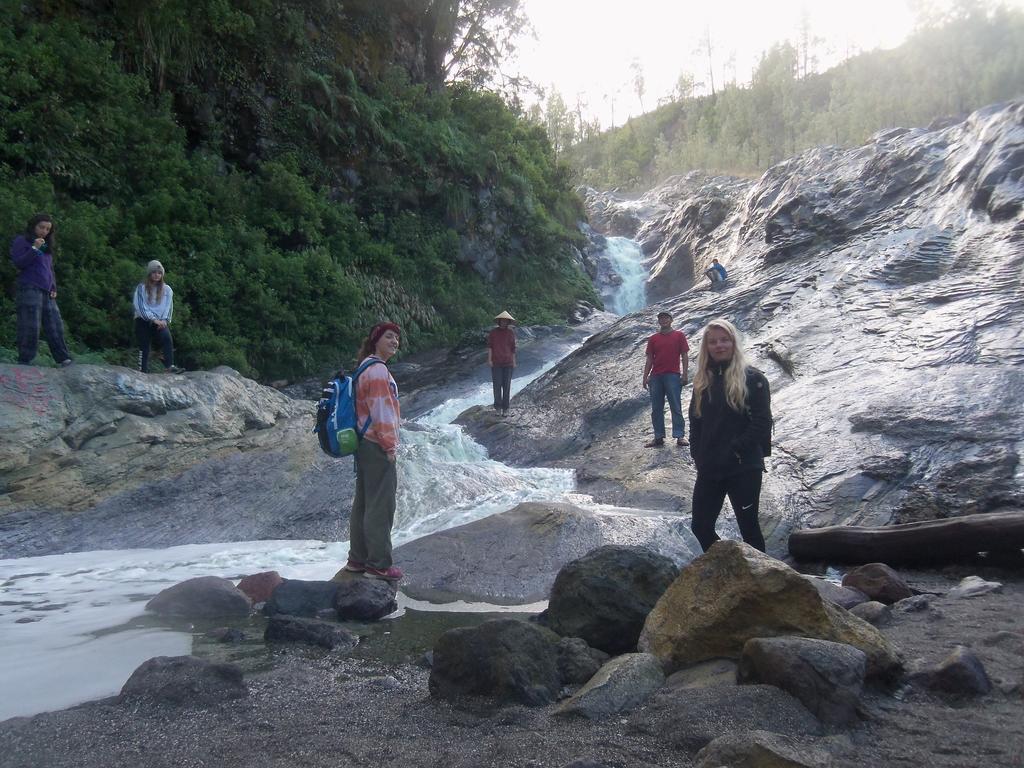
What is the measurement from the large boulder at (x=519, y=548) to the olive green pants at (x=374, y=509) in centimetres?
40

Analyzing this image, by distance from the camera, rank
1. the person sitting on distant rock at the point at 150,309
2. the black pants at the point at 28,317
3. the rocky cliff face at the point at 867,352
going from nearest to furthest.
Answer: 1. the rocky cliff face at the point at 867,352
2. the black pants at the point at 28,317
3. the person sitting on distant rock at the point at 150,309

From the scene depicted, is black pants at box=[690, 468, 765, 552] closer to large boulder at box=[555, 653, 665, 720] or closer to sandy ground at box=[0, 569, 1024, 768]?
sandy ground at box=[0, 569, 1024, 768]

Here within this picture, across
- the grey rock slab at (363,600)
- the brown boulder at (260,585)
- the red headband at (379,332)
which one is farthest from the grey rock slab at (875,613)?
the brown boulder at (260,585)

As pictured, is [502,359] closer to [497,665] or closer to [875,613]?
[875,613]

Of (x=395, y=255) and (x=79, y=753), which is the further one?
(x=395, y=255)

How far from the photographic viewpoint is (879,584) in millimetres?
5121

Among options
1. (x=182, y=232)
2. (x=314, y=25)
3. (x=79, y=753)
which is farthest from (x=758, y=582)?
(x=314, y=25)

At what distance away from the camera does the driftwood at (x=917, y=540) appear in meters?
5.66

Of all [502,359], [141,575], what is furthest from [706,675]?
[502,359]

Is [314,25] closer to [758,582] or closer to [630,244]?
[630,244]

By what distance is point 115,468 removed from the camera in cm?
852

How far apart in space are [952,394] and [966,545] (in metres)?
2.84

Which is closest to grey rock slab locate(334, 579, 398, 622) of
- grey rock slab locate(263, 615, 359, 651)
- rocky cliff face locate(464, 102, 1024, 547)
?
grey rock slab locate(263, 615, 359, 651)

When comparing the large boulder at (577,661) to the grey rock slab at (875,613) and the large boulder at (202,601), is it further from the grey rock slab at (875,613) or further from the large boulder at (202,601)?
the large boulder at (202,601)
